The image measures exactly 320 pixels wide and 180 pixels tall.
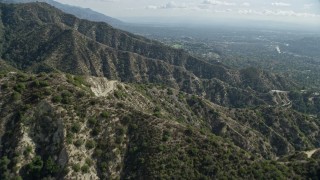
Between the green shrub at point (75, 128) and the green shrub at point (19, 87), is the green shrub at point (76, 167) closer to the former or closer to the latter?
the green shrub at point (75, 128)

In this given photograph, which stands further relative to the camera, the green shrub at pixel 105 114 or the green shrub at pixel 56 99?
the green shrub at pixel 56 99

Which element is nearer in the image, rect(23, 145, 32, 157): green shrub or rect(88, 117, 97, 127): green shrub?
rect(23, 145, 32, 157): green shrub

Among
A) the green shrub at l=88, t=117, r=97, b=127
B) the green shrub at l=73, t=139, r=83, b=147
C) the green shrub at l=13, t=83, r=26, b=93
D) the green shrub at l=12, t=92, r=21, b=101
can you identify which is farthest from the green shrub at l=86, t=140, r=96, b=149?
the green shrub at l=13, t=83, r=26, b=93

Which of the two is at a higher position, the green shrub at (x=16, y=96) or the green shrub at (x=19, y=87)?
the green shrub at (x=19, y=87)

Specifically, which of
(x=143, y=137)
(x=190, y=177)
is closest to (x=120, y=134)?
(x=143, y=137)

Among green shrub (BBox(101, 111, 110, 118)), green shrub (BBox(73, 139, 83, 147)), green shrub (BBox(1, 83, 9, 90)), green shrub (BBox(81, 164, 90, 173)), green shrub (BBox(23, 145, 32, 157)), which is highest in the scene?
green shrub (BBox(1, 83, 9, 90))

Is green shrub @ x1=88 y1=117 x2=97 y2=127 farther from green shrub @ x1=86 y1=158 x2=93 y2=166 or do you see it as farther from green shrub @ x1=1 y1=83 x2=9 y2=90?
green shrub @ x1=1 y1=83 x2=9 y2=90

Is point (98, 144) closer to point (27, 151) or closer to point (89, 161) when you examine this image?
point (89, 161)

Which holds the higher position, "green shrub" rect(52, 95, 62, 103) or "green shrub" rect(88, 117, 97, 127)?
"green shrub" rect(52, 95, 62, 103)

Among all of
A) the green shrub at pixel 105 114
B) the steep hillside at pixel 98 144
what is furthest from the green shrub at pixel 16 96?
the green shrub at pixel 105 114

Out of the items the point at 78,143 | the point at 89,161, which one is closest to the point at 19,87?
the point at 78,143

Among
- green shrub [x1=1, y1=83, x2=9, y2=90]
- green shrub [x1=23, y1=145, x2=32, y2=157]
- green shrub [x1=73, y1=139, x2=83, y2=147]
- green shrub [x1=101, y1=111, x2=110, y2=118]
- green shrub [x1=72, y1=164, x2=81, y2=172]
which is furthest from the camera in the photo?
green shrub [x1=1, y1=83, x2=9, y2=90]
